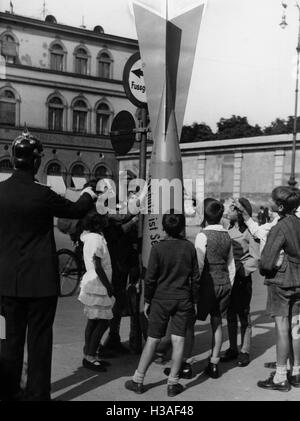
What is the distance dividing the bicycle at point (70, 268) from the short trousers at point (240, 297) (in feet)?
13.4

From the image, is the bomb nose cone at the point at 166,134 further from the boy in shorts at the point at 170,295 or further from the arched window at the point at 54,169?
the arched window at the point at 54,169

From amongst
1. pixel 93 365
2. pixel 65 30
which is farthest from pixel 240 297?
pixel 65 30

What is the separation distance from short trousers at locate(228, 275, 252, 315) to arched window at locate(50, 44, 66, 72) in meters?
38.6

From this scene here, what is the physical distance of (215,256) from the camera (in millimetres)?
5367

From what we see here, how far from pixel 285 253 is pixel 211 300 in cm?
83

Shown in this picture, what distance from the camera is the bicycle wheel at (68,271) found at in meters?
9.46

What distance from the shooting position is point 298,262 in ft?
16.6

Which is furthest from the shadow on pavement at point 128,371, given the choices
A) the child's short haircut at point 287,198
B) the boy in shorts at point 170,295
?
the child's short haircut at point 287,198

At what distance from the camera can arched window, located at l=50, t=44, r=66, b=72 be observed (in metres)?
41.8

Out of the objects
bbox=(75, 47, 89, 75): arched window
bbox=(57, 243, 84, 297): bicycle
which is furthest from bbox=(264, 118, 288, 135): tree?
bbox=(57, 243, 84, 297): bicycle

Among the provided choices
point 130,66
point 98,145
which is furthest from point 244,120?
point 130,66

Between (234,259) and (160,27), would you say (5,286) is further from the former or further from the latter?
(160,27)

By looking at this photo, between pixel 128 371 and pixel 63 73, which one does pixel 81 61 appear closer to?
pixel 63 73

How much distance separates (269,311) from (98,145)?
134 feet
